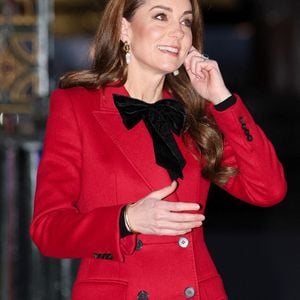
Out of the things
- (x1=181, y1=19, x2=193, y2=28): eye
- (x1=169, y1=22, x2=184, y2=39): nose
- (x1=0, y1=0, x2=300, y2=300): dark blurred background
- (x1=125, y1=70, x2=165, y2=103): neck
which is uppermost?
(x1=181, y1=19, x2=193, y2=28): eye

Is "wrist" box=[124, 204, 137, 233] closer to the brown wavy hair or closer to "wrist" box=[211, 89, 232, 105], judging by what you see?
the brown wavy hair

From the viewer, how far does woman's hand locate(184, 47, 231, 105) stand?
2613 mm

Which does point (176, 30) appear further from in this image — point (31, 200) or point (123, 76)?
point (31, 200)

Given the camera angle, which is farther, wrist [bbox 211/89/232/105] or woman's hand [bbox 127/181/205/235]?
wrist [bbox 211/89/232/105]

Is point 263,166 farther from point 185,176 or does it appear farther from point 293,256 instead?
point 293,256

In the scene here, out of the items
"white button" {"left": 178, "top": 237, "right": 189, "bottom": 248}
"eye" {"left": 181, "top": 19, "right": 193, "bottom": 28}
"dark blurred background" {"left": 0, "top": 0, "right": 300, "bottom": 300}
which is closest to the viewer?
"white button" {"left": 178, "top": 237, "right": 189, "bottom": 248}

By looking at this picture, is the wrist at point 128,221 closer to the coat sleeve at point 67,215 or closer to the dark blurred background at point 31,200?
the coat sleeve at point 67,215

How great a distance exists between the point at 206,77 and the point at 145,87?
0.17m

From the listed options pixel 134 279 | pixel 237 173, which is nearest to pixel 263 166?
pixel 237 173

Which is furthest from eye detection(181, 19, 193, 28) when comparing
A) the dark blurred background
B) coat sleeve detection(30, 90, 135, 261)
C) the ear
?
the dark blurred background

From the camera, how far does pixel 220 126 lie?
2.63m

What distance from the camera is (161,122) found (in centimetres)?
258

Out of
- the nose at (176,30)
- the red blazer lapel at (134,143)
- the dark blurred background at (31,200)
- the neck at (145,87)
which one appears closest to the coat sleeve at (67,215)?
the red blazer lapel at (134,143)

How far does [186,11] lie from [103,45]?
26 cm
